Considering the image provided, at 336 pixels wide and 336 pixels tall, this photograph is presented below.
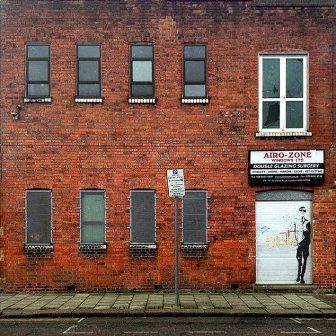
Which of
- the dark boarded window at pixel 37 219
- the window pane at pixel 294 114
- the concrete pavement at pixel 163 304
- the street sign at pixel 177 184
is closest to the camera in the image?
the concrete pavement at pixel 163 304

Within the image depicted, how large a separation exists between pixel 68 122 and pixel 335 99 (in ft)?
23.9

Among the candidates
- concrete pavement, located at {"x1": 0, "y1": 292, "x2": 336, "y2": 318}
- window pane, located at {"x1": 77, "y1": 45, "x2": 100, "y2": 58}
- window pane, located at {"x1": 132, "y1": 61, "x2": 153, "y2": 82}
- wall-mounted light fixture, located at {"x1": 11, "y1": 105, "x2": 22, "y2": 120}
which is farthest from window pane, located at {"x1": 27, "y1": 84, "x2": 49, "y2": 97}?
concrete pavement, located at {"x1": 0, "y1": 292, "x2": 336, "y2": 318}

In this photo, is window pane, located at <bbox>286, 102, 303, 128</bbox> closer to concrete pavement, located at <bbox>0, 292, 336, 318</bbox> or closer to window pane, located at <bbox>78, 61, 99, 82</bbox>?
concrete pavement, located at <bbox>0, 292, 336, 318</bbox>

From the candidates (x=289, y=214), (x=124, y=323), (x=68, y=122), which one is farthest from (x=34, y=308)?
(x=289, y=214)

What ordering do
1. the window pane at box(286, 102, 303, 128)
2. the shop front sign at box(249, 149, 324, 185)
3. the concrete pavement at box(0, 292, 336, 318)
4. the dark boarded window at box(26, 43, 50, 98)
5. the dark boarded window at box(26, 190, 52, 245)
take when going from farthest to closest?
the window pane at box(286, 102, 303, 128), the dark boarded window at box(26, 43, 50, 98), the dark boarded window at box(26, 190, 52, 245), the shop front sign at box(249, 149, 324, 185), the concrete pavement at box(0, 292, 336, 318)

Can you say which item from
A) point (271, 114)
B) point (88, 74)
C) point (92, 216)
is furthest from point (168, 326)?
point (88, 74)

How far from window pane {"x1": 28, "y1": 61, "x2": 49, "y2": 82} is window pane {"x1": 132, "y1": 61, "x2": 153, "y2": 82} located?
241 centimetres

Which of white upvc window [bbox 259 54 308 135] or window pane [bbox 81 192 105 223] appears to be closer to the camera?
window pane [bbox 81 192 105 223]

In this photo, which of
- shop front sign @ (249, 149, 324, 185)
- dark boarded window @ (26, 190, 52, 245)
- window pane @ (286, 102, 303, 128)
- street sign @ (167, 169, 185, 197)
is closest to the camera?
street sign @ (167, 169, 185, 197)

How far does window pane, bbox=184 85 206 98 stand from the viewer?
51.2ft

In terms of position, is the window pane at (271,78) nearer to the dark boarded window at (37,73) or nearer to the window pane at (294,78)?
the window pane at (294,78)

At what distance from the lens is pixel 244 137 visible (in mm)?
15516

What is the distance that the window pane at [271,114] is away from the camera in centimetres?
1566

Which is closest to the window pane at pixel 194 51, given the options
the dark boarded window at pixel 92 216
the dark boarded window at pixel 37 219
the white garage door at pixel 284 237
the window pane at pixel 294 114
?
the window pane at pixel 294 114
